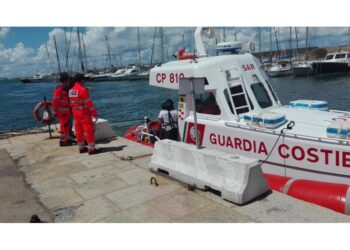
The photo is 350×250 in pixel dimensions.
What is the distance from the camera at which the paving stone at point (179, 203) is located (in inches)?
180

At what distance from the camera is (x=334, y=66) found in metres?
45.8

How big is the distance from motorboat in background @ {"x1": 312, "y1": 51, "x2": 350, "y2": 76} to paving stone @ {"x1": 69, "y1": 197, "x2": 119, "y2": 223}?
4718 cm

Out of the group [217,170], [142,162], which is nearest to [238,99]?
[142,162]

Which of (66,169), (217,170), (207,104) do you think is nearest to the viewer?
(217,170)

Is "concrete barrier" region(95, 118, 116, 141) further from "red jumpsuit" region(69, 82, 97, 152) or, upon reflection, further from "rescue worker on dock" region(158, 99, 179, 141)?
"rescue worker on dock" region(158, 99, 179, 141)

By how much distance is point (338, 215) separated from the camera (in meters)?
4.24

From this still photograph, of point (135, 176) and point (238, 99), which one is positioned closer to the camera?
point (135, 176)

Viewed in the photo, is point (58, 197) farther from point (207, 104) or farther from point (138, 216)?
point (207, 104)

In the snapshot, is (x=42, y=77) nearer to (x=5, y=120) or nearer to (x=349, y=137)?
(x=5, y=120)

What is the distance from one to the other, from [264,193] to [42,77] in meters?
139

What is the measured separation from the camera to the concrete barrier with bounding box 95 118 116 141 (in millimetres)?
9302

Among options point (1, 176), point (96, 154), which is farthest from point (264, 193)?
point (1, 176)

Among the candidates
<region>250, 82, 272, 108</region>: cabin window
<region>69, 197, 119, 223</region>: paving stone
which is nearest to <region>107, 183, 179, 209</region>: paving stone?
<region>69, 197, 119, 223</region>: paving stone

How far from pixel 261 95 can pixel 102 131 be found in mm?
4457
